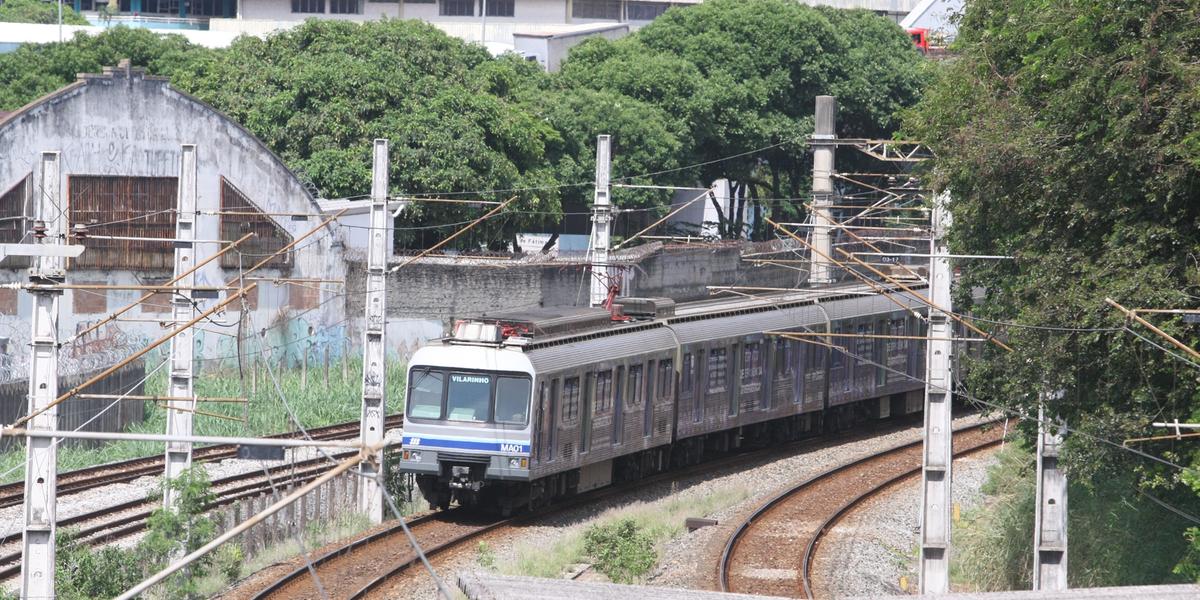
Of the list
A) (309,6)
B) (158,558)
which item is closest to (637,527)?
(158,558)

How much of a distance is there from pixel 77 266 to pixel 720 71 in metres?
24.0

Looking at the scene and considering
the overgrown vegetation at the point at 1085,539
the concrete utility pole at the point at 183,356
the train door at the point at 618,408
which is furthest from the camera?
the train door at the point at 618,408

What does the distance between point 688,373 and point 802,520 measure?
11.8 ft

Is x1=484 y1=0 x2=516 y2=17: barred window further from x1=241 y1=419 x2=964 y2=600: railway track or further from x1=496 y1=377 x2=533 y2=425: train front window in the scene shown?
x1=496 y1=377 x2=533 y2=425: train front window

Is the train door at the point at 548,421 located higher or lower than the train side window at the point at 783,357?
lower

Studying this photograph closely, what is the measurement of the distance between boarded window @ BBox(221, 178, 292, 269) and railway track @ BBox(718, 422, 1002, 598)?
15211mm

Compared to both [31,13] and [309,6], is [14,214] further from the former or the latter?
[31,13]

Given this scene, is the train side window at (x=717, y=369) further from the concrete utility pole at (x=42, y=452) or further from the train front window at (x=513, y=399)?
the concrete utility pole at (x=42, y=452)

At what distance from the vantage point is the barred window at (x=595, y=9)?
259 ft

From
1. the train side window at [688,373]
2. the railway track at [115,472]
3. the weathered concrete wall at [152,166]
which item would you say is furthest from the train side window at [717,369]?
the weathered concrete wall at [152,166]

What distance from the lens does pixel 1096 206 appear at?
672 inches

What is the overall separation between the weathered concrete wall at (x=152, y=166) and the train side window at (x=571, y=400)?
40.2 ft

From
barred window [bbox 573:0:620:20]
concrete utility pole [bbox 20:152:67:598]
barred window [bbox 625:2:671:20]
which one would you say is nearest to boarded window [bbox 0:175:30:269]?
concrete utility pole [bbox 20:152:67:598]

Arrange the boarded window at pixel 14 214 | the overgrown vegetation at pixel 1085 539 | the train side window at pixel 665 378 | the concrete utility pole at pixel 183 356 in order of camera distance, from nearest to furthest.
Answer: the concrete utility pole at pixel 183 356 → the overgrown vegetation at pixel 1085 539 → the train side window at pixel 665 378 → the boarded window at pixel 14 214
